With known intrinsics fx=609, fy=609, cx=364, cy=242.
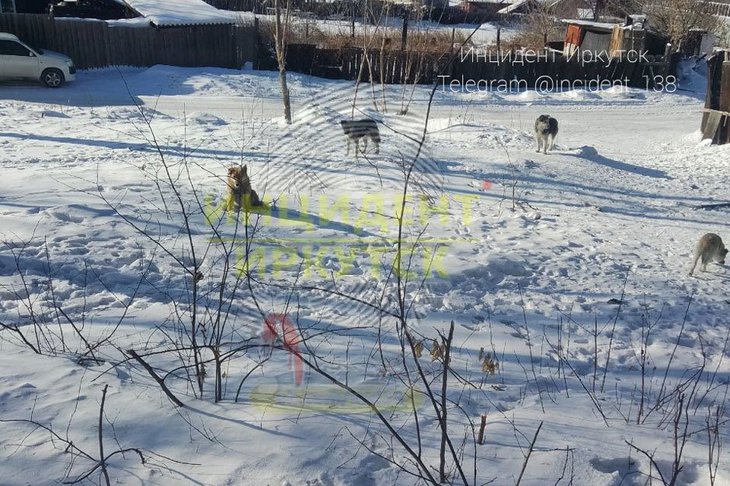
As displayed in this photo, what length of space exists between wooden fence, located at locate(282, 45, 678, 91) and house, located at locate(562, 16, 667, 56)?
1595 mm

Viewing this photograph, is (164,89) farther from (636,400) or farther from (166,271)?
(636,400)

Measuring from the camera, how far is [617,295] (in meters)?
6.16

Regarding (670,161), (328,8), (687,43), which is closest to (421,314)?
(670,161)

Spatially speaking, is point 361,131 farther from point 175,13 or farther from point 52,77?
point 175,13

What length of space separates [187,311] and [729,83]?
49.2 feet

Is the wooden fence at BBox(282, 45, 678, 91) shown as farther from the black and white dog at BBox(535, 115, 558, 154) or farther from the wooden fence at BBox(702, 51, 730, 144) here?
the black and white dog at BBox(535, 115, 558, 154)

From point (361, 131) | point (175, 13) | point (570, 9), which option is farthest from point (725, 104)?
point (570, 9)

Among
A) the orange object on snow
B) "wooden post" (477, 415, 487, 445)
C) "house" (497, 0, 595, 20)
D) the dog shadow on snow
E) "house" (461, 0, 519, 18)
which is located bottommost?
the orange object on snow

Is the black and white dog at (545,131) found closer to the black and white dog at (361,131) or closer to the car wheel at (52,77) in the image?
the black and white dog at (361,131)

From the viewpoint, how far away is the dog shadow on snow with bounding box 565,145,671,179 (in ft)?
40.5

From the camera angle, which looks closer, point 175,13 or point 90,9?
point 175,13

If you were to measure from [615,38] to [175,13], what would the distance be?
64.1 feet

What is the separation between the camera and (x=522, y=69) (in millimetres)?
25250

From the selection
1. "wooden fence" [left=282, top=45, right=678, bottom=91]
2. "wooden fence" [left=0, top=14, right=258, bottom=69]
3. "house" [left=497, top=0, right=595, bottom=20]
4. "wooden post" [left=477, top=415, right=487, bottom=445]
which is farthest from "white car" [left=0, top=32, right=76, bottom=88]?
"house" [left=497, top=0, right=595, bottom=20]
